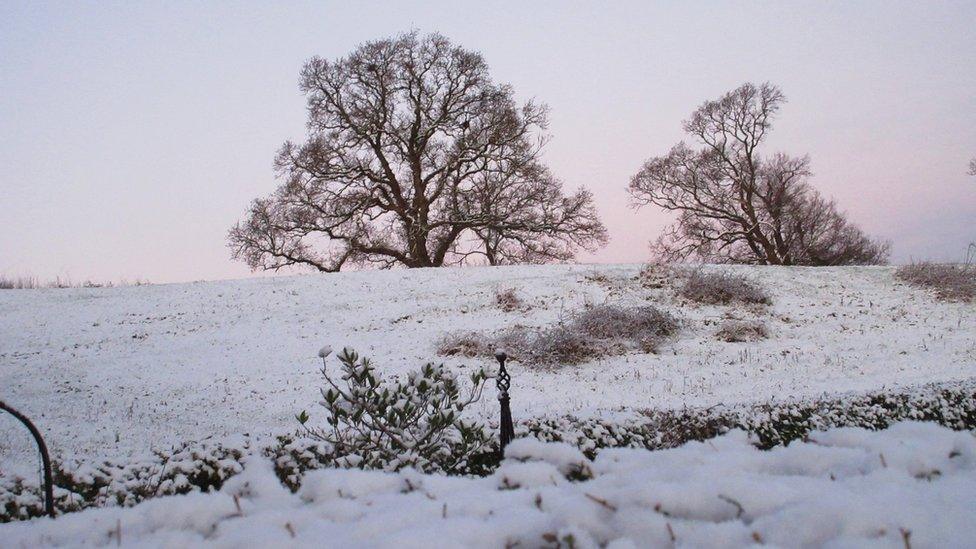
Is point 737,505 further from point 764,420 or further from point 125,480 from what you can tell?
point 764,420

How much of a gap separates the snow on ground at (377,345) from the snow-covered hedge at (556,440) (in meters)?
1.23

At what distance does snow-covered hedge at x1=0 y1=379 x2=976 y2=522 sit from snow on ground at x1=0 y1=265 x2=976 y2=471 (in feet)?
4.04

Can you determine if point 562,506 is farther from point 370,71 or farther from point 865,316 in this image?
point 370,71

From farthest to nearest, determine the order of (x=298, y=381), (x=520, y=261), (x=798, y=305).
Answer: (x=520, y=261)
(x=798, y=305)
(x=298, y=381)

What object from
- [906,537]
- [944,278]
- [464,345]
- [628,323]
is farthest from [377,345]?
[944,278]

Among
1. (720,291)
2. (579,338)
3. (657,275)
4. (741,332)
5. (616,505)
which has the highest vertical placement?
(657,275)

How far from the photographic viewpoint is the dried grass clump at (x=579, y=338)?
12445 mm

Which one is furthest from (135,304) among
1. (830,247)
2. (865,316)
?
(830,247)

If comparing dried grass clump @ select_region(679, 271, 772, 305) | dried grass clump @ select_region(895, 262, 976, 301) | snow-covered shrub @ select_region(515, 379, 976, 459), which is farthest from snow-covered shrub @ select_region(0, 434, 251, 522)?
dried grass clump @ select_region(895, 262, 976, 301)

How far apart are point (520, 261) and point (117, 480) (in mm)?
19462

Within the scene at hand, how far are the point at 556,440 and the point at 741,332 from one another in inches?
342

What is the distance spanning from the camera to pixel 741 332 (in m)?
13.5

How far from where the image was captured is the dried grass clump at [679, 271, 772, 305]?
52.2ft

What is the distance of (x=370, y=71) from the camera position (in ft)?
75.0
